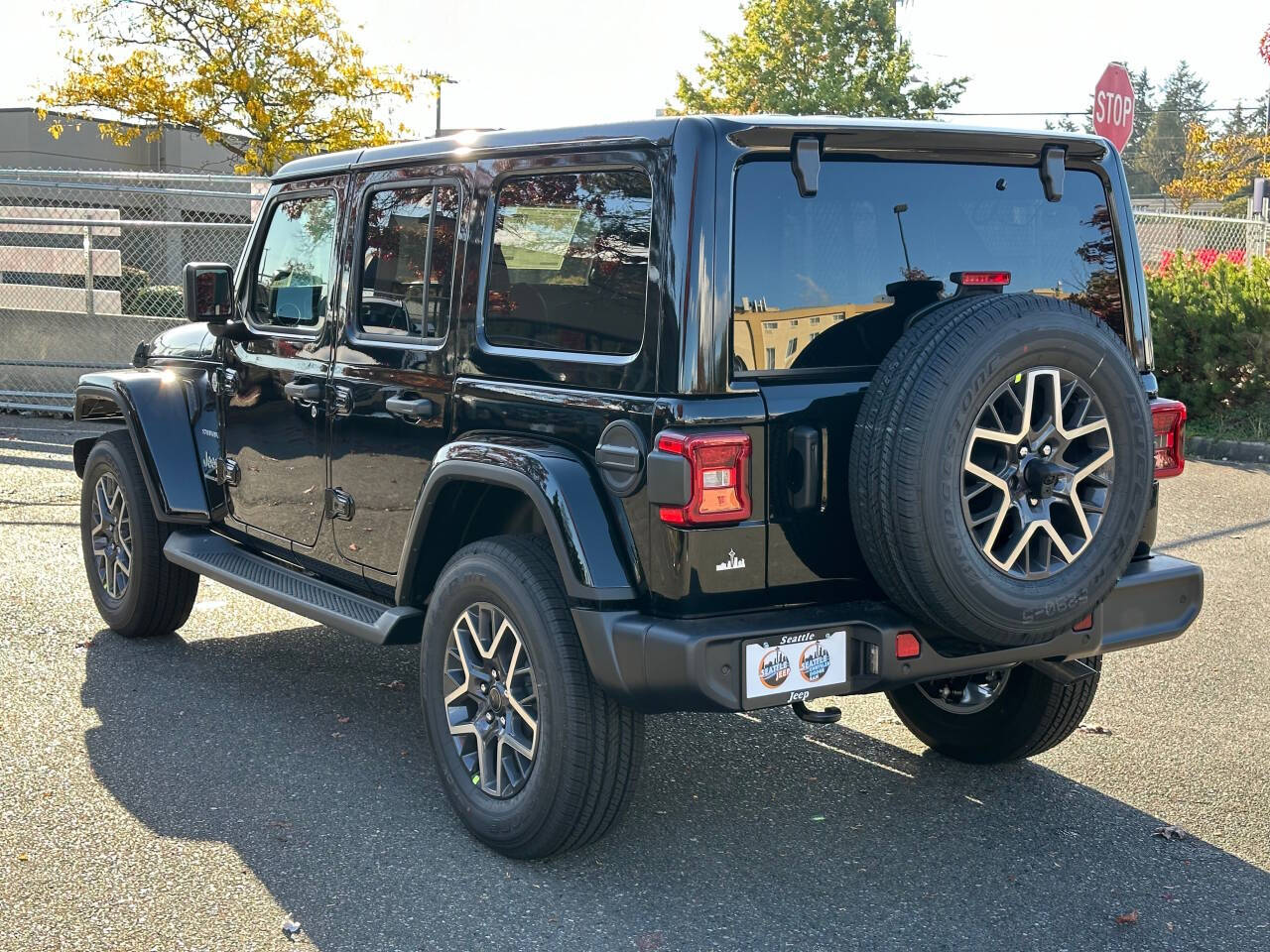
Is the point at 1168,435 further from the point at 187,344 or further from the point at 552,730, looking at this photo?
the point at 187,344

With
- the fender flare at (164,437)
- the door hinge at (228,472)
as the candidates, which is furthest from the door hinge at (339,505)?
the fender flare at (164,437)

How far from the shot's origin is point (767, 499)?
3.53 m

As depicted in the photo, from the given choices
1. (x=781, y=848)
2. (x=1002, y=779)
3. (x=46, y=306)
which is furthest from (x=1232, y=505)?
(x=46, y=306)

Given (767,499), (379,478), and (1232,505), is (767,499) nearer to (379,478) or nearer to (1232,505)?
(379,478)

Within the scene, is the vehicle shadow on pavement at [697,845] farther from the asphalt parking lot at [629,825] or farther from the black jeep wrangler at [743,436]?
the black jeep wrangler at [743,436]

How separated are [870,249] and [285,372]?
235 centimetres

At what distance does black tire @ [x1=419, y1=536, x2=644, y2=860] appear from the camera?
364cm

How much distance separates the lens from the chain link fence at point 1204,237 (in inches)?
588

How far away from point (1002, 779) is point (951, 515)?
1.64 meters

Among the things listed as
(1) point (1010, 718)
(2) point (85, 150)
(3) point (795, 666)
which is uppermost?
(2) point (85, 150)

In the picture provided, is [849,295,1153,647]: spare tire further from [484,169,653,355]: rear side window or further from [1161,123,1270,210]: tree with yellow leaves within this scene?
[1161,123,1270,210]: tree with yellow leaves

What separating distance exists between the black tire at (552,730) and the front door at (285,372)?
4.23ft

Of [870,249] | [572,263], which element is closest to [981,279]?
[870,249]

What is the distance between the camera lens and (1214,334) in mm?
11711
